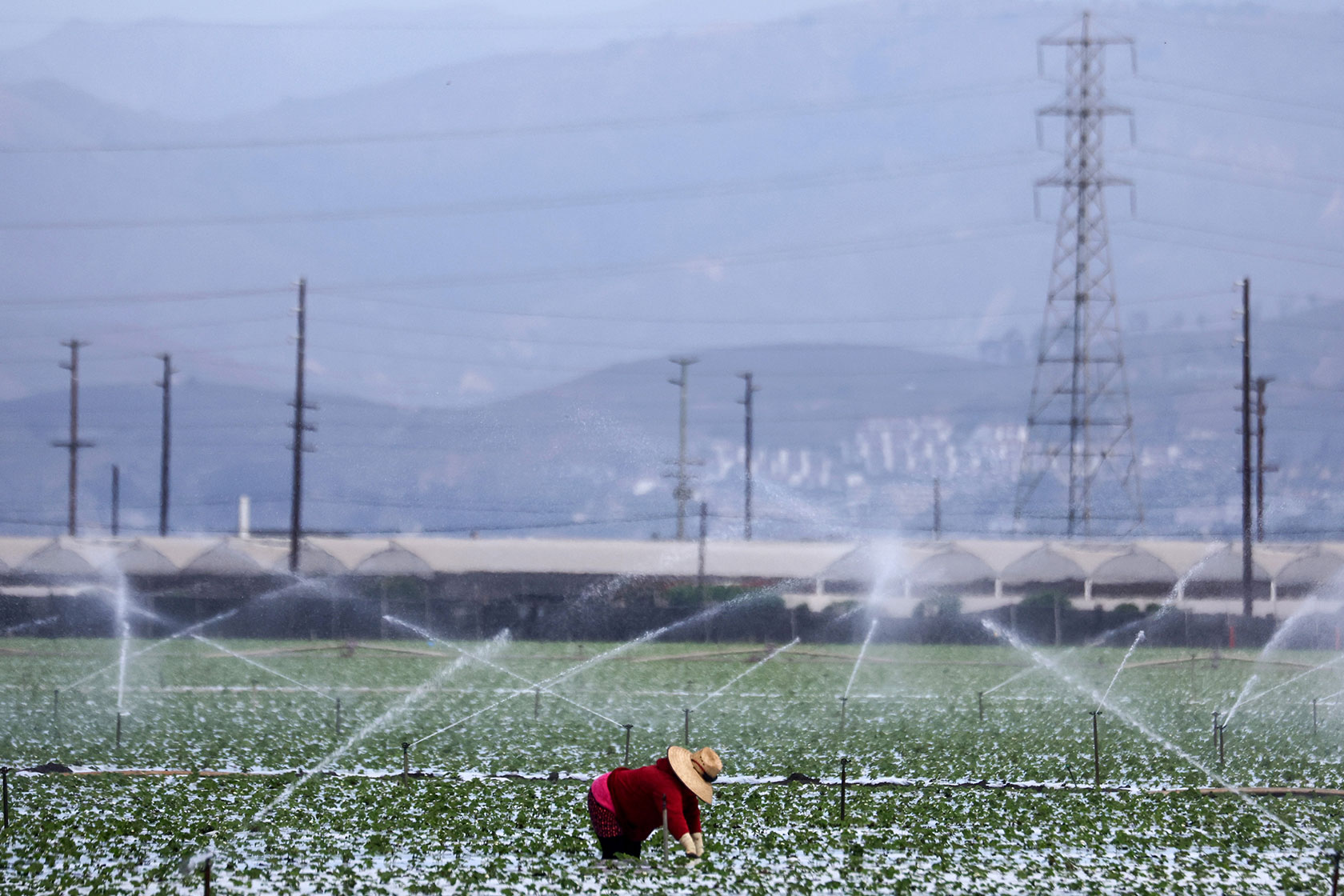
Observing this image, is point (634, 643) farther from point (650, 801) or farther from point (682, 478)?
point (650, 801)

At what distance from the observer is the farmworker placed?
16.6 m

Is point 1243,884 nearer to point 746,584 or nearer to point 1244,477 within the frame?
point 1244,477

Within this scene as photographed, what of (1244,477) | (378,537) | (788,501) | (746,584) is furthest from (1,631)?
(788,501)

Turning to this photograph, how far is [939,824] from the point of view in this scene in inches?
794

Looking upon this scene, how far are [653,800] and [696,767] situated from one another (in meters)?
0.70

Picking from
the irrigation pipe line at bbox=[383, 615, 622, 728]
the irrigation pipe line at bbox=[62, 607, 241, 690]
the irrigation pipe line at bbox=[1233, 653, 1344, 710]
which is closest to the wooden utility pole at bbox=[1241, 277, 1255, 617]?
the irrigation pipe line at bbox=[1233, 653, 1344, 710]

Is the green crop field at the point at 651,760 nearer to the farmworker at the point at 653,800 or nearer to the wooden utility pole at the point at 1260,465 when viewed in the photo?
the farmworker at the point at 653,800

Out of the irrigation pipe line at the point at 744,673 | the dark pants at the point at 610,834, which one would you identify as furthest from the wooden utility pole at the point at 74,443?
the dark pants at the point at 610,834

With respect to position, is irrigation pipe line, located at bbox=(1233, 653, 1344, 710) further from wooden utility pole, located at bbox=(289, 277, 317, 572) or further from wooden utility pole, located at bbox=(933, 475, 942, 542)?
wooden utility pole, located at bbox=(933, 475, 942, 542)

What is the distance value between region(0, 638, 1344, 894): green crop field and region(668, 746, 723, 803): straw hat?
98 centimetres

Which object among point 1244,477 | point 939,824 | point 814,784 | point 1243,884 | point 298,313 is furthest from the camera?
point 298,313

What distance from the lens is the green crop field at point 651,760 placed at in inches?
676

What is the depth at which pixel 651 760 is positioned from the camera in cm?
2642

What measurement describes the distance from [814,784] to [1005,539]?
67262 millimetres
